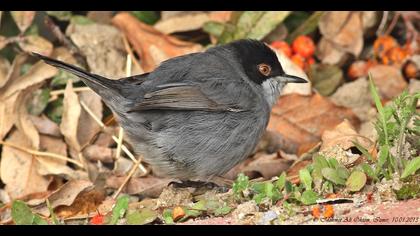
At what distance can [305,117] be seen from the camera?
22.0 ft

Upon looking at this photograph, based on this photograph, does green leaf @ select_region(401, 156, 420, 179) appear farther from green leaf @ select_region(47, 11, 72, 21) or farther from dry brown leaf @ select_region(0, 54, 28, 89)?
green leaf @ select_region(47, 11, 72, 21)

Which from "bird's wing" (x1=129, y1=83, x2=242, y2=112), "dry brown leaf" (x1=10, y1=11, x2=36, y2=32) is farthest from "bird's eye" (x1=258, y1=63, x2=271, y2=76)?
"dry brown leaf" (x1=10, y1=11, x2=36, y2=32)

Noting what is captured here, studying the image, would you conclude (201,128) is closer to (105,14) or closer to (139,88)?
(139,88)

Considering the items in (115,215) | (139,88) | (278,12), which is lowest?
(115,215)

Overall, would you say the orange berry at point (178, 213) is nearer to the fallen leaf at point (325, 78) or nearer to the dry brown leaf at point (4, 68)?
the dry brown leaf at point (4, 68)

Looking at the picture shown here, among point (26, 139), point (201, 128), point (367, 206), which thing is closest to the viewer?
point (367, 206)

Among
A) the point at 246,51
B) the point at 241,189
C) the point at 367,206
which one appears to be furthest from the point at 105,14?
the point at 367,206

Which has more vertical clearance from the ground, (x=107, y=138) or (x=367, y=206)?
(x=367, y=206)

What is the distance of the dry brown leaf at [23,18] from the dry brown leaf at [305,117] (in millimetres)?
2231

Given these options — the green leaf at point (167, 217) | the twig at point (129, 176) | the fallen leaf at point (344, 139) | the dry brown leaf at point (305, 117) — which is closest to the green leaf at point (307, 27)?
the dry brown leaf at point (305, 117)

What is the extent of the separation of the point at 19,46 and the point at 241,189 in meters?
3.23

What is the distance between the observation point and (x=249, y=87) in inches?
227

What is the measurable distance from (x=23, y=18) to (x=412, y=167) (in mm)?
3942

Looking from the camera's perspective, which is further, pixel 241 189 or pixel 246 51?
pixel 246 51
